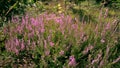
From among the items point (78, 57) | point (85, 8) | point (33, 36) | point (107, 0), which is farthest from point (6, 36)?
point (107, 0)

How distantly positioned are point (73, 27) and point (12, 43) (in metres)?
0.90

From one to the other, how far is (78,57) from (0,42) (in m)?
1.30

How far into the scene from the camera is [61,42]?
11.8 feet

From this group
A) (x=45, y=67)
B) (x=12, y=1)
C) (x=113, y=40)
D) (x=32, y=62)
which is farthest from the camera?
(x=12, y=1)

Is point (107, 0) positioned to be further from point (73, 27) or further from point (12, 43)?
point (12, 43)

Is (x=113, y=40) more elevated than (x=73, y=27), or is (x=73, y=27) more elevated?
(x=73, y=27)

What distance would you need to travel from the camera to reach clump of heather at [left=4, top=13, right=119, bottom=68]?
3.38 metres

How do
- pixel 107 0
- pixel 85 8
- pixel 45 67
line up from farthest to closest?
pixel 107 0 < pixel 85 8 < pixel 45 67

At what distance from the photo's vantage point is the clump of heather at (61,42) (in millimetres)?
3375

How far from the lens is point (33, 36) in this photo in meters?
3.68

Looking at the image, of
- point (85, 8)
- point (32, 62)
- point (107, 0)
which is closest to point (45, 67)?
point (32, 62)

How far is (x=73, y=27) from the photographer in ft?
12.1

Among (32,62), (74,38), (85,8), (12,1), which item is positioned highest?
(12,1)

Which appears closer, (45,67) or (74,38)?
(45,67)
